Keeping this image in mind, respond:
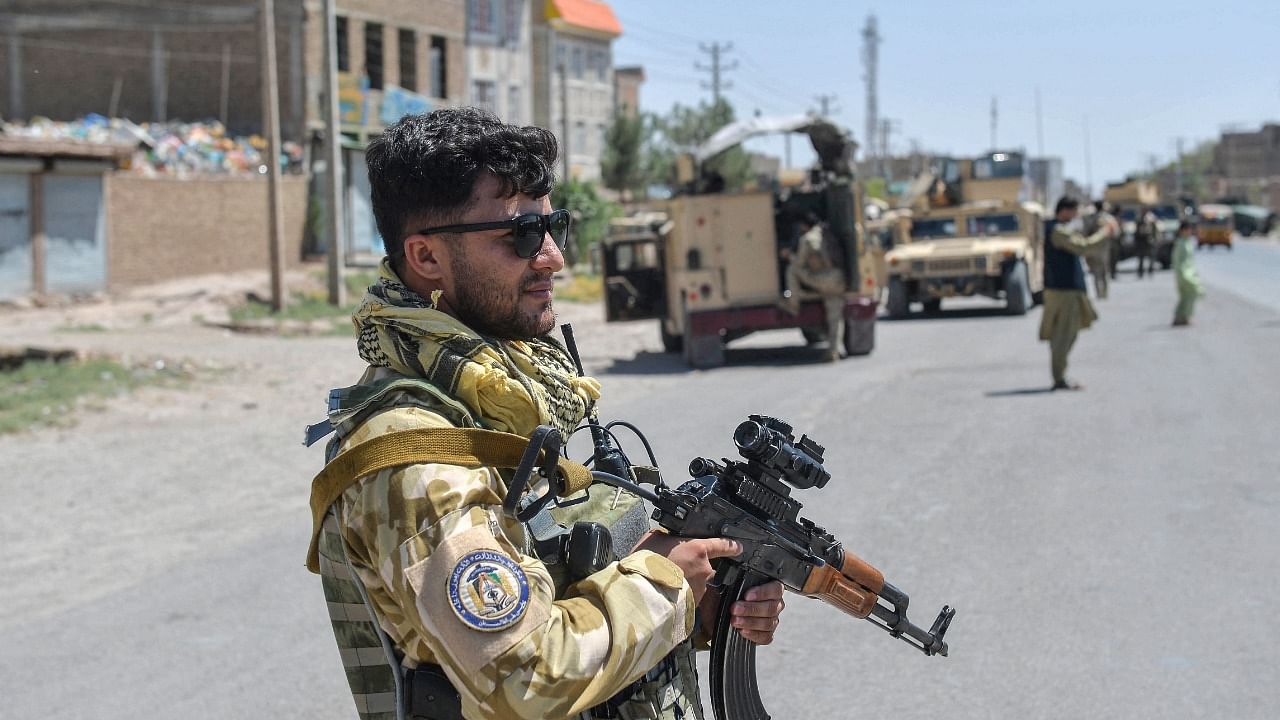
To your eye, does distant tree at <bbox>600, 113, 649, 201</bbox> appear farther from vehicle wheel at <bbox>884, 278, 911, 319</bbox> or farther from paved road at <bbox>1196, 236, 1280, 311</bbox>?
vehicle wheel at <bbox>884, 278, 911, 319</bbox>

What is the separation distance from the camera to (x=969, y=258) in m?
21.5

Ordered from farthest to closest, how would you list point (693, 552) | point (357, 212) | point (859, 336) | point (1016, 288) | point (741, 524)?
1. point (357, 212)
2. point (1016, 288)
3. point (859, 336)
4. point (741, 524)
5. point (693, 552)

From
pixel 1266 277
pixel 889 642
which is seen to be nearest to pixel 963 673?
pixel 889 642

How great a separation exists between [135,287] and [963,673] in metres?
23.6

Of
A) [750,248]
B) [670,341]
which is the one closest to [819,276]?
[750,248]

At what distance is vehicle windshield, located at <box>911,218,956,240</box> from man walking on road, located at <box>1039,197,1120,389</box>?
1186 cm

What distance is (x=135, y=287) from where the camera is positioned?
1016 inches

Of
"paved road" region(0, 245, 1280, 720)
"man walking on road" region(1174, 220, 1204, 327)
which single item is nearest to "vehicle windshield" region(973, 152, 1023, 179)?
"man walking on road" region(1174, 220, 1204, 327)

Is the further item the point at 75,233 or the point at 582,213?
the point at 582,213

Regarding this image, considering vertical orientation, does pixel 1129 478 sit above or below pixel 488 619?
below

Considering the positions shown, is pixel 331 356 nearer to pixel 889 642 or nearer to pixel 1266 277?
pixel 889 642

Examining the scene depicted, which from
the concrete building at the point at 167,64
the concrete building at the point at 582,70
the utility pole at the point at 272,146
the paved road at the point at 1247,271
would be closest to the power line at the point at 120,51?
the concrete building at the point at 167,64

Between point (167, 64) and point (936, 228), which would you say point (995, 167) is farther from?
point (167, 64)

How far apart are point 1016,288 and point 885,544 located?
16.2 m
